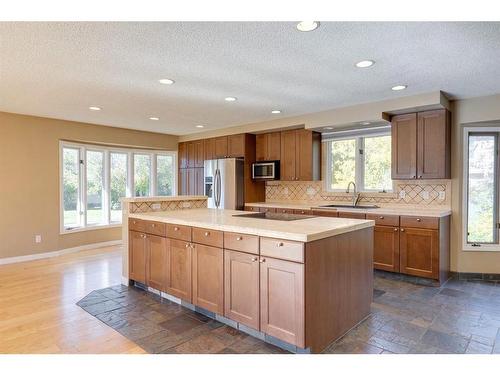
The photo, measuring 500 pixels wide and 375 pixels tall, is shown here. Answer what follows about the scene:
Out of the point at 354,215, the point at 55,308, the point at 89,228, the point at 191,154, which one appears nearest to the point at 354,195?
the point at 354,215

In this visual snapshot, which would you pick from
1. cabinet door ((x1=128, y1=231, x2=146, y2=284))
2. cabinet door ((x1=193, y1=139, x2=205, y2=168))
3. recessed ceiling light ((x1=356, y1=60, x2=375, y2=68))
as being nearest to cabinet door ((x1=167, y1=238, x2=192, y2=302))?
cabinet door ((x1=128, y1=231, x2=146, y2=284))

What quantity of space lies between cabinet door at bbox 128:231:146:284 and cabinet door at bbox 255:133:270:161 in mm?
2930

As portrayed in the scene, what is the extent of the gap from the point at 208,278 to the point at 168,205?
4.91 ft

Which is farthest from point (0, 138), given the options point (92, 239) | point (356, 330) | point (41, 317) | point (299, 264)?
point (356, 330)

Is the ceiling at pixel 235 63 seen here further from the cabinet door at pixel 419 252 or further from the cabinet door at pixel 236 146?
the cabinet door at pixel 419 252

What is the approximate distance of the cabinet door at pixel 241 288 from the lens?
237 cm

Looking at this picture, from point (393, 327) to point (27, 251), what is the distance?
530 centimetres

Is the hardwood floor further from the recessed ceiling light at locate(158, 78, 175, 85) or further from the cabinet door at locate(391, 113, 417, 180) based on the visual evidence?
the cabinet door at locate(391, 113, 417, 180)

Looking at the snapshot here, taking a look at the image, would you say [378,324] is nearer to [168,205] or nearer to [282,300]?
[282,300]

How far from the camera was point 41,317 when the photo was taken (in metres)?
2.85

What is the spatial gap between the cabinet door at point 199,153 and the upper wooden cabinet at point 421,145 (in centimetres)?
378
